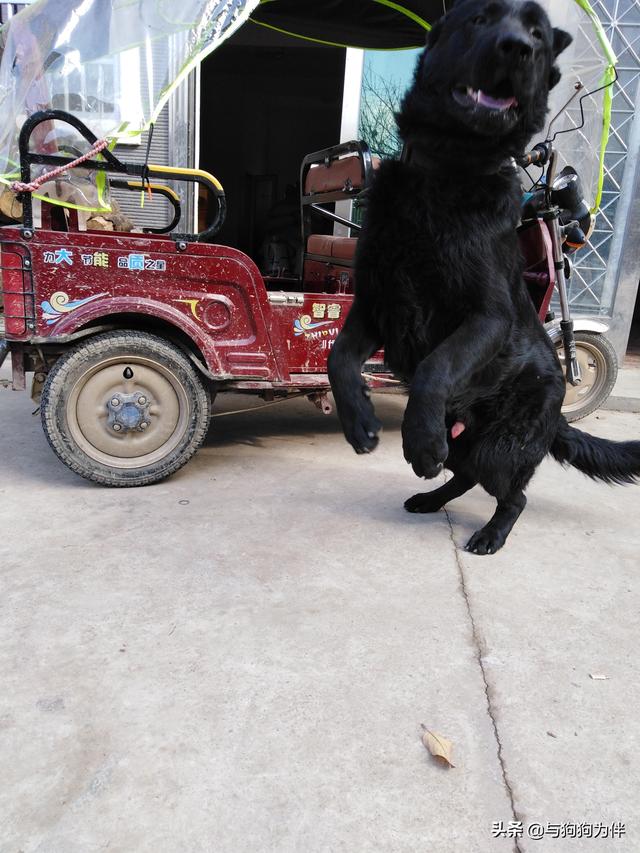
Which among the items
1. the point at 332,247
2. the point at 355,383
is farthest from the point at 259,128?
the point at 355,383

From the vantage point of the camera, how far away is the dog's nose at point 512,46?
1.77m

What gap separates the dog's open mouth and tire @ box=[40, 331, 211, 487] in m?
1.89

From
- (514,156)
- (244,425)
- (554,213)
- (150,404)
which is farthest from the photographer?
(244,425)

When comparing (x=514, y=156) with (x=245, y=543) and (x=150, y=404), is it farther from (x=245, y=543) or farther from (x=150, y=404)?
(x=150, y=404)

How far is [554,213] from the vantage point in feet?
12.1

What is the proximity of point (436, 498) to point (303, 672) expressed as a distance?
145 centimetres

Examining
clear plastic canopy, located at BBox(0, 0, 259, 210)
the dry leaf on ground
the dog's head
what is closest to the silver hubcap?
clear plastic canopy, located at BBox(0, 0, 259, 210)

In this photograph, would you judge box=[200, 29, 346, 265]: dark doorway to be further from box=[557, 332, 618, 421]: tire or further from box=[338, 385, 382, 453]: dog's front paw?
box=[338, 385, 382, 453]: dog's front paw

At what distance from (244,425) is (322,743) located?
306cm

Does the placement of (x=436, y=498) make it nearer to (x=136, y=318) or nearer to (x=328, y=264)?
(x=136, y=318)

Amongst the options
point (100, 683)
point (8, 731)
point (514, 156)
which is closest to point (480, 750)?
point (100, 683)

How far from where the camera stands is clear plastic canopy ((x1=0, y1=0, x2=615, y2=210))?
2.77m

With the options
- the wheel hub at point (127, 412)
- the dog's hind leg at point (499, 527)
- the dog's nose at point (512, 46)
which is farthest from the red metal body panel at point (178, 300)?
the dog's nose at point (512, 46)

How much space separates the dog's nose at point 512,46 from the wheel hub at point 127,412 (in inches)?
89.3
